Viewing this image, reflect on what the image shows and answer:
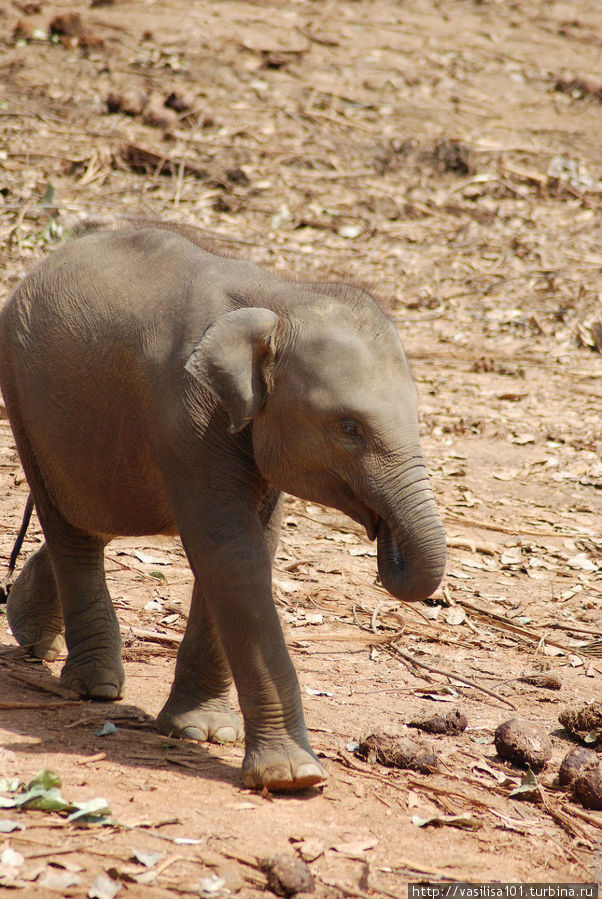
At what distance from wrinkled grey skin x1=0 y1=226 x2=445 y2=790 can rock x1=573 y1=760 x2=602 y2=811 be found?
3.03 ft

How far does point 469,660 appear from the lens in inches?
221

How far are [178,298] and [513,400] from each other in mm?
5470

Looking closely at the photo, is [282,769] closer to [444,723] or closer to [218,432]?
[444,723]

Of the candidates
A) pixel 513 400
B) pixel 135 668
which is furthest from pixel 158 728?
pixel 513 400

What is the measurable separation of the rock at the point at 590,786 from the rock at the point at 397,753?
50cm

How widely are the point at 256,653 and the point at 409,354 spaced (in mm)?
6145

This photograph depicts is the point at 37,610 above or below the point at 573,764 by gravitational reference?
below

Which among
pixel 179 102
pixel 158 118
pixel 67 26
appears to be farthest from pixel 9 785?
pixel 67 26

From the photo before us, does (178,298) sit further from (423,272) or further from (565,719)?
(423,272)

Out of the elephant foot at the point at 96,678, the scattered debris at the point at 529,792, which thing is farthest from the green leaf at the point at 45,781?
the scattered debris at the point at 529,792

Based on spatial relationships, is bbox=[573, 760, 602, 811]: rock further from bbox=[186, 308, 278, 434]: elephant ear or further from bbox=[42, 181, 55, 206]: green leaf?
bbox=[42, 181, 55, 206]: green leaf

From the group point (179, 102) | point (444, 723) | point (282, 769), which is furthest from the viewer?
point (179, 102)

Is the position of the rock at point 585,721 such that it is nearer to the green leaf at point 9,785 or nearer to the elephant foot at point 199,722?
the elephant foot at point 199,722

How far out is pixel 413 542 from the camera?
3.60 m
